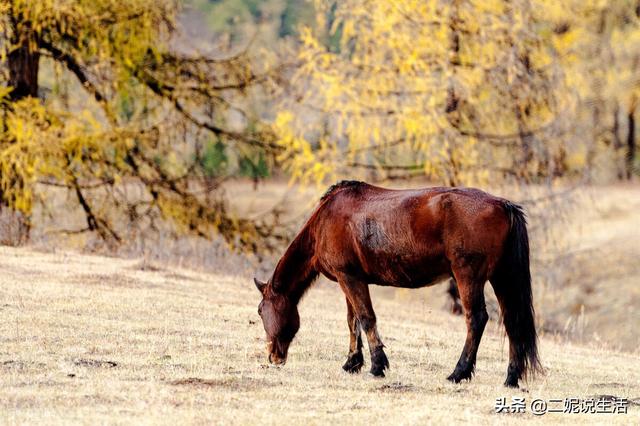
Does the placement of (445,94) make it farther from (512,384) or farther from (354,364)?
(512,384)

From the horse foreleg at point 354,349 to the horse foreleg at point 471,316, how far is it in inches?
33.7

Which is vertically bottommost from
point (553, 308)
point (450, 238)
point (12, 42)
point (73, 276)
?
point (553, 308)

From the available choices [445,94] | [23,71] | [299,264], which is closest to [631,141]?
[445,94]

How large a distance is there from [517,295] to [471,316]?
42cm

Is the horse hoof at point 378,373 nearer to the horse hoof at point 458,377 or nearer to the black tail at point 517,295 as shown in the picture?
the horse hoof at point 458,377

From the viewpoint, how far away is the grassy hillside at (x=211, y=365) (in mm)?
6906

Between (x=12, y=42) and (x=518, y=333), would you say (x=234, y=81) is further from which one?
(x=518, y=333)

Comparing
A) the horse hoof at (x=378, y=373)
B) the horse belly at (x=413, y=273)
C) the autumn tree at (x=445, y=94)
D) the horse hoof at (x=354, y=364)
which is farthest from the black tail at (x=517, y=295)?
the autumn tree at (x=445, y=94)

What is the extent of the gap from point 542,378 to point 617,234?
79.2 feet

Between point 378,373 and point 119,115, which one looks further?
point 119,115

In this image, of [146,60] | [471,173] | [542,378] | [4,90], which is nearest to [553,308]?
[471,173]

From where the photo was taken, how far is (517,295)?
8172mm

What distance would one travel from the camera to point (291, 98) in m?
19.9

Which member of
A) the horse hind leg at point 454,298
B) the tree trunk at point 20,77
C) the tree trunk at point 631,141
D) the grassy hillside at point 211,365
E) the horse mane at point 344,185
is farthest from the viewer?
the tree trunk at point 631,141
